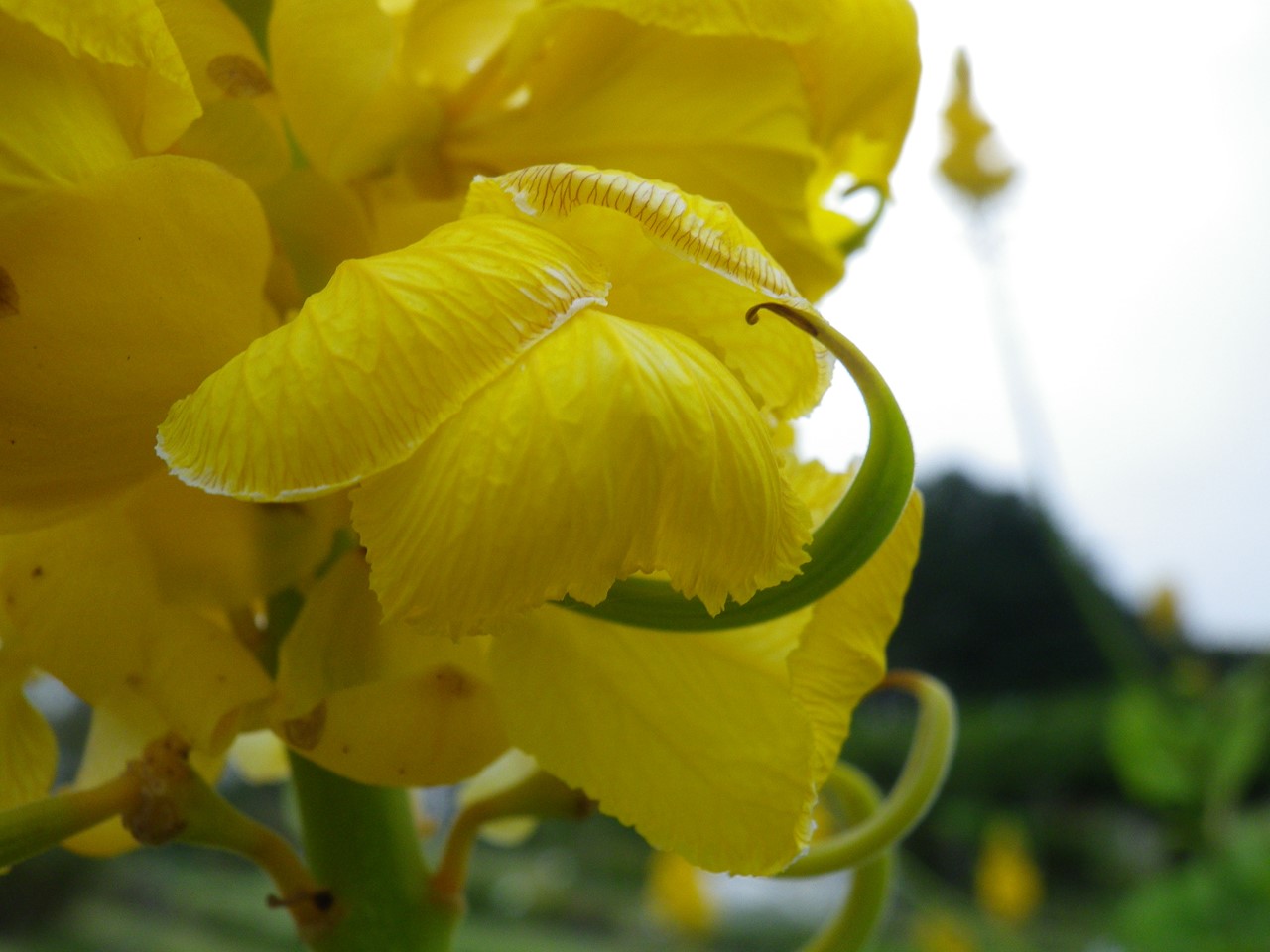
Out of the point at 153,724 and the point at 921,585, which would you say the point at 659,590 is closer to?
the point at 153,724

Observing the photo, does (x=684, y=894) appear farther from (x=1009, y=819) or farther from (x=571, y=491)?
(x=571, y=491)

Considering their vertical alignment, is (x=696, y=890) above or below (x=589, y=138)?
below

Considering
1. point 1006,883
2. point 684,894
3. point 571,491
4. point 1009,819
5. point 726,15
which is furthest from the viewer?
point 1009,819

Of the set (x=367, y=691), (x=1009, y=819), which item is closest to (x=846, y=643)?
(x=367, y=691)

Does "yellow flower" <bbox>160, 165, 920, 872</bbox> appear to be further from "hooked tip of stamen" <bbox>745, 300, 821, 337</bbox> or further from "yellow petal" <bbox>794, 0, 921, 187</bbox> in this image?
"yellow petal" <bbox>794, 0, 921, 187</bbox>

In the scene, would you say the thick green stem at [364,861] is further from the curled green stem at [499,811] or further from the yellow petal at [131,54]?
the yellow petal at [131,54]

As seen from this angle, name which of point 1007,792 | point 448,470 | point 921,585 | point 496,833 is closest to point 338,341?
point 448,470

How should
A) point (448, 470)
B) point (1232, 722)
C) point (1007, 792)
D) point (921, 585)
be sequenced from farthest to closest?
point (921, 585) < point (1007, 792) < point (1232, 722) < point (448, 470)

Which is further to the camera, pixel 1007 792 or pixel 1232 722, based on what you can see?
pixel 1007 792
